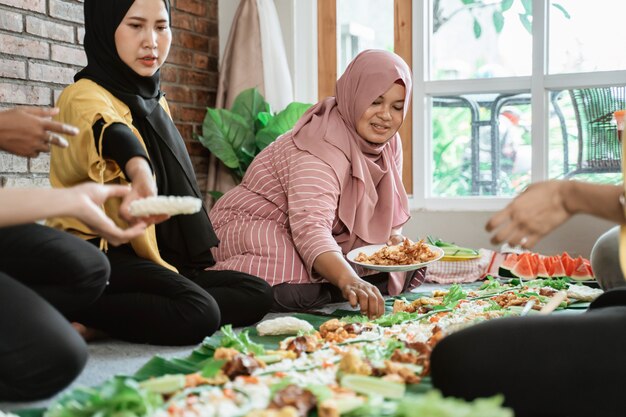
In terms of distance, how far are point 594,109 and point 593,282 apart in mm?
1243

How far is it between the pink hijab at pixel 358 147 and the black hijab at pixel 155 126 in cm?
55

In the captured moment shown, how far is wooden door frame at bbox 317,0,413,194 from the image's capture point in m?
4.38

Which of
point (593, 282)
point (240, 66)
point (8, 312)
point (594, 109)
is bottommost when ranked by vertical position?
point (593, 282)

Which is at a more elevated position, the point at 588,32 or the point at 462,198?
the point at 588,32

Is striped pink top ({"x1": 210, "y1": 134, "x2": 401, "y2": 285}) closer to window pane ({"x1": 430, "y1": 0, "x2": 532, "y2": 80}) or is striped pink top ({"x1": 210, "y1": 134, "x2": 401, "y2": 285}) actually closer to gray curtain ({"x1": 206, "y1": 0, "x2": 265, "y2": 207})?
gray curtain ({"x1": 206, "y1": 0, "x2": 265, "y2": 207})

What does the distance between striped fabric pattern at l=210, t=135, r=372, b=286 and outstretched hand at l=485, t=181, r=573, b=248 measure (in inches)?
43.9

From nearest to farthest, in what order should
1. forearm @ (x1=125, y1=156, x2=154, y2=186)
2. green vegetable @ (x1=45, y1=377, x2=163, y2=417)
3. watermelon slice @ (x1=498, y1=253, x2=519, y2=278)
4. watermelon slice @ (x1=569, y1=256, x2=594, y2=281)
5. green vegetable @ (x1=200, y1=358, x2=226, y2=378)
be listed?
→ green vegetable @ (x1=45, y1=377, x2=163, y2=417) < green vegetable @ (x1=200, y1=358, x2=226, y2=378) < forearm @ (x1=125, y1=156, x2=154, y2=186) < watermelon slice @ (x1=569, y1=256, x2=594, y2=281) < watermelon slice @ (x1=498, y1=253, x2=519, y2=278)

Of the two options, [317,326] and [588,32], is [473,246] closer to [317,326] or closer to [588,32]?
[588,32]

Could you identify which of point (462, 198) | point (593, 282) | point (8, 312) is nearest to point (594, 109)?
point (462, 198)

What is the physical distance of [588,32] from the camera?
405 centimetres

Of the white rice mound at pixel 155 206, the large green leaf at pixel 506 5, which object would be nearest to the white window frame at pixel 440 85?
the large green leaf at pixel 506 5

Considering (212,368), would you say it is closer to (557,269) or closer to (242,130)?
(557,269)

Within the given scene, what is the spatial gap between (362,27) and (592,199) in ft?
11.1

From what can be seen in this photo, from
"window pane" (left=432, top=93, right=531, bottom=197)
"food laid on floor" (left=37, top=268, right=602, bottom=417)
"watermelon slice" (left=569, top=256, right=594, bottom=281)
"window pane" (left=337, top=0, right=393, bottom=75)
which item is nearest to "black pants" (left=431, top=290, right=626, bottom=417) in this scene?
"food laid on floor" (left=37, top=268, right=602, bottom=417)
